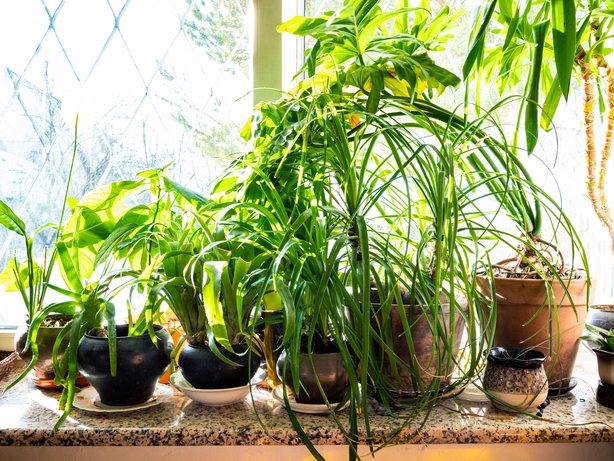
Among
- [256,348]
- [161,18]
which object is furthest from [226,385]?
[161,18]

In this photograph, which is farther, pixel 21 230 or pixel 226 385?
pixel 21 230

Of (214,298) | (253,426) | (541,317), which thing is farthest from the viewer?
(541,317)

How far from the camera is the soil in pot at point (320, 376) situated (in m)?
0.85

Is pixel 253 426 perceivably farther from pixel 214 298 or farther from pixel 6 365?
pixel 6 365

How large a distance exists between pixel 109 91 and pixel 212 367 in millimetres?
793

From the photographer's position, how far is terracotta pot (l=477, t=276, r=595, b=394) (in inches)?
37.1

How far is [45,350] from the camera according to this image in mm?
1000

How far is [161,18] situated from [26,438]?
3.21 feet

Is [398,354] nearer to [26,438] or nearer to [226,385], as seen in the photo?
[226,385]

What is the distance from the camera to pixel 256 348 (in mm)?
952

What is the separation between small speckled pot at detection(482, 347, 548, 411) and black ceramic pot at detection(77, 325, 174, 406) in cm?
55

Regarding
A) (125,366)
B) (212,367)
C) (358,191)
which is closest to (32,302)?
(125,366)

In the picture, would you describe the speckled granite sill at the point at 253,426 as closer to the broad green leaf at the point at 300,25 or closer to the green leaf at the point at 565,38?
the green leaf at the point at 565,38

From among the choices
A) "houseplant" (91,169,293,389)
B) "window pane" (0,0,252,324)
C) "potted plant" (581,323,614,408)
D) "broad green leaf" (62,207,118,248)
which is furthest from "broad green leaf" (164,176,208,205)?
"potted plant" (581,323,614,408)
